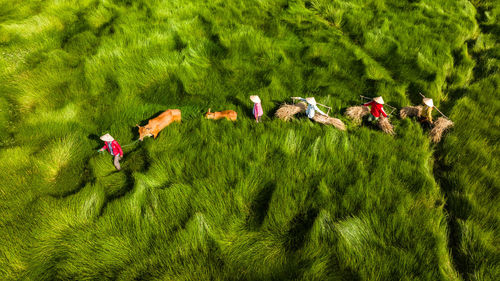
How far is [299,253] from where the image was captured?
5.60 ft

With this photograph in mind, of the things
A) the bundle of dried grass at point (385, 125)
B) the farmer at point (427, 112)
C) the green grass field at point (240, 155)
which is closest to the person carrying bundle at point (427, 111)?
the farmer at point (427, 112)

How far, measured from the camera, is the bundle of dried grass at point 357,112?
2779 millimetres

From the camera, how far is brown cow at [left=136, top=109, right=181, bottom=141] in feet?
7.97

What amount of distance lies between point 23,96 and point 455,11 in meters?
6.86

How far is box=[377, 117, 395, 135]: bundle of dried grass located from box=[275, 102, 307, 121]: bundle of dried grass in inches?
31.5

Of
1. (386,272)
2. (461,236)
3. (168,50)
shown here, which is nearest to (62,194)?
(168,50)

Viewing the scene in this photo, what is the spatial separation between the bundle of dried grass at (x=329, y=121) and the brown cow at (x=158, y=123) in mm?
1463


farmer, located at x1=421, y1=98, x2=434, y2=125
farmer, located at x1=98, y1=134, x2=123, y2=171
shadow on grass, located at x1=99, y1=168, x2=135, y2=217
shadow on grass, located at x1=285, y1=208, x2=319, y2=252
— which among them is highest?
farmer, located at x1=421, y1=98, x2=434, y2=125

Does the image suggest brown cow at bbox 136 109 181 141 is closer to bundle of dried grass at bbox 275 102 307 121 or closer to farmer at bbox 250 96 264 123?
farmer at bbox 250 96 264 123

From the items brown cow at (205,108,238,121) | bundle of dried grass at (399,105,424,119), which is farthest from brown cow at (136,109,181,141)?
bundle of dried grass at (399,105,424,119)

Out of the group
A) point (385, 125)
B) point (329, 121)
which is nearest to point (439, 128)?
point (385, 125)

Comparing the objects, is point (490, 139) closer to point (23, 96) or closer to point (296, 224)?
point (296, 224)

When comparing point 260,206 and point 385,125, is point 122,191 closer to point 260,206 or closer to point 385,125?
point 260,206

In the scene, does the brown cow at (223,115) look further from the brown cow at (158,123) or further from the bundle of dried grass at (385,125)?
the bundle of dried grass at (385,125)
